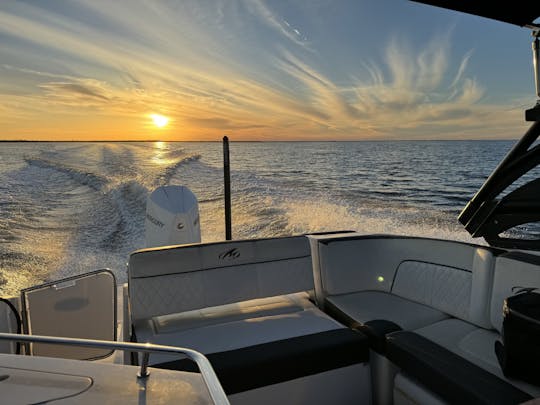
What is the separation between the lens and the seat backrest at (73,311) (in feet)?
7.45

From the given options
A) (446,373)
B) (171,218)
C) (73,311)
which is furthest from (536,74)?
(73,311)

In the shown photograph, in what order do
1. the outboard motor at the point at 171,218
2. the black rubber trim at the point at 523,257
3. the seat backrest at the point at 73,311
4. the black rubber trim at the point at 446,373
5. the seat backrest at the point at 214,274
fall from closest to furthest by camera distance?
the black rubber trim at the point at 446,373, the black rubber trim at the point at 523,257, the seat backrest at the point at 214,274, the seat backrest at the point at 73,311, the outboard motor at the point at 171,218

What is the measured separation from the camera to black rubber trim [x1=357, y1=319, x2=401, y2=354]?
192cm

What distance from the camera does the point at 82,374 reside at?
94cm

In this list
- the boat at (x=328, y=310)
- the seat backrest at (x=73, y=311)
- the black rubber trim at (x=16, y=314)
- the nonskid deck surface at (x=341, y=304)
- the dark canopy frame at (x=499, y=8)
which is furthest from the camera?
the seat backrest at (x=73, y=311)

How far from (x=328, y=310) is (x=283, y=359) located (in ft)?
2.65

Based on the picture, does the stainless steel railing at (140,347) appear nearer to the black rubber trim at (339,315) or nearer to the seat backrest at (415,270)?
the black rubber trim at (339,315)

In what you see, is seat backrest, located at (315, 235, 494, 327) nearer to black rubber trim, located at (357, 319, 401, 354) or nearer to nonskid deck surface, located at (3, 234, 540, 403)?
nonskid deck surface, located at (3, 234, 540, 403)

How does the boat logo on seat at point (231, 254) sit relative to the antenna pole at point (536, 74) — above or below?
below

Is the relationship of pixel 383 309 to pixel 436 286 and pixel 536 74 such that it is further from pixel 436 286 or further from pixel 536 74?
pixel 536 74

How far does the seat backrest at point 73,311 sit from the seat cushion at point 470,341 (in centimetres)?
204

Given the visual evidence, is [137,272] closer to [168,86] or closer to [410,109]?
[168,86]

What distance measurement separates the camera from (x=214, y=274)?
2.27 metres

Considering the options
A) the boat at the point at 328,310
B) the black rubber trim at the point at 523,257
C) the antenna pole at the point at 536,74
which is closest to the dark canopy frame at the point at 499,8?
the boat at the point at 328,310
